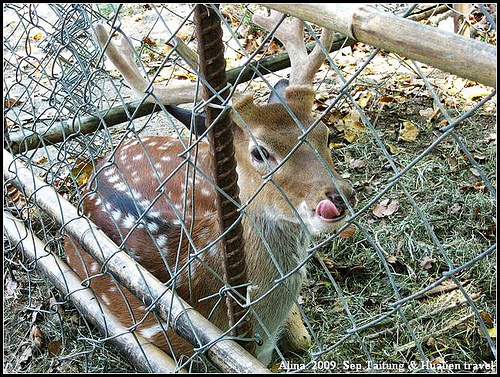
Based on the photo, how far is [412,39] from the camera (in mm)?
1322

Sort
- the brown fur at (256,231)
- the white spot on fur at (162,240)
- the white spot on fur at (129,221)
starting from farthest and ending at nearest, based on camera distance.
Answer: the white spot on fur at (129,221), the white spot on fur at (162,240), the brown fur at (256,231)

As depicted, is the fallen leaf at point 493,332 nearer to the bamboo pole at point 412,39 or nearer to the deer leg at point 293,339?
the deer leg at point 293,339

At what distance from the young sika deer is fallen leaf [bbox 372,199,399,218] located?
0.91 meters

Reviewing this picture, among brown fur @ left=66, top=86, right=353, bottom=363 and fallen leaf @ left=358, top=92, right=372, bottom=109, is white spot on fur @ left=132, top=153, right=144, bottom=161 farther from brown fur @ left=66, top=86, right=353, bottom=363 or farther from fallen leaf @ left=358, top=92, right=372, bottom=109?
fallen leaf @ left=358, top=92, right=372, bottom=109

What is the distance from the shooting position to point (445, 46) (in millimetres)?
1263

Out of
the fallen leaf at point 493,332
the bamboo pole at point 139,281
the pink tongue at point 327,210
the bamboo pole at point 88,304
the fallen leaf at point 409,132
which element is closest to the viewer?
the bamboo pole at point 139,281

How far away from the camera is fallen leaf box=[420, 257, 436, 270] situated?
3508 mm

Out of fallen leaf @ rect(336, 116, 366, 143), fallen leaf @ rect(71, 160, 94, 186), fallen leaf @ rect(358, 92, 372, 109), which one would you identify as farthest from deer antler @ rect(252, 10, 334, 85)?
fallen leaf @ rect(358, 92, 372, 109)

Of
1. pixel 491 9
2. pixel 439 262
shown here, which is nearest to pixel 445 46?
pixel 439 262

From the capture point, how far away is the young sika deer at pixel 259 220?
8.27ft

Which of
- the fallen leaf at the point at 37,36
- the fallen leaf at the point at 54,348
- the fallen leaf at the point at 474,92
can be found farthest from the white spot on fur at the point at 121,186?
the fallen leaf at the point at 37,36

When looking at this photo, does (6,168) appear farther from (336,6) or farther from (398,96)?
(398,96)

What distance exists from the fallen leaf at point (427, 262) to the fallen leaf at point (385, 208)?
1.52ft

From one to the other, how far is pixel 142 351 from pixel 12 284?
1.48 m
